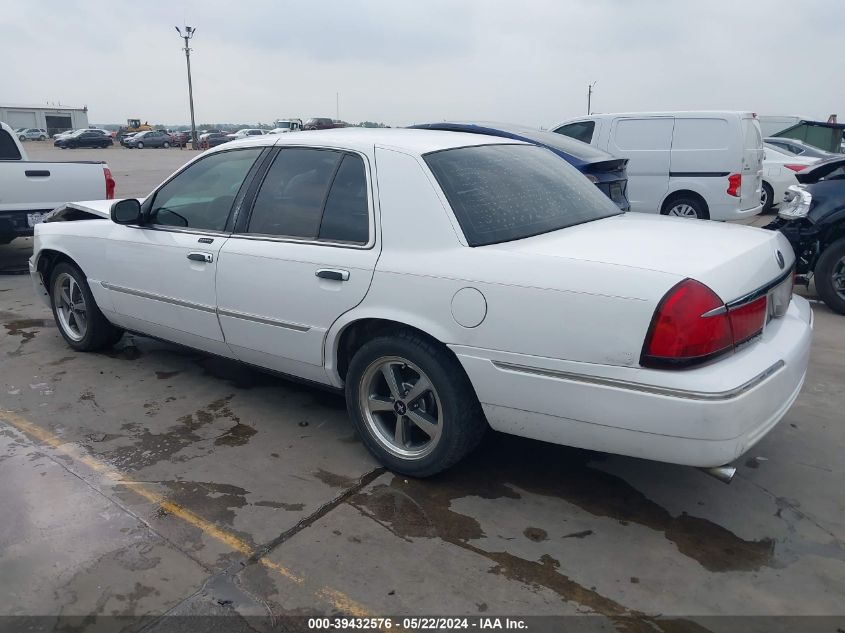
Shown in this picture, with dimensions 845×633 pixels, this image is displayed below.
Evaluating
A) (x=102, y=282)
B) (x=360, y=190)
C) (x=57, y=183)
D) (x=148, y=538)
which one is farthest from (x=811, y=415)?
(x=57, y=183)

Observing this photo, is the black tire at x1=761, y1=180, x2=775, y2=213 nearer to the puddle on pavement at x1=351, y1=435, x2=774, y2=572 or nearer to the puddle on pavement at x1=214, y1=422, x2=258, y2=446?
the puddle on pavement at x1=351, y1=435, x2=774, y2=572

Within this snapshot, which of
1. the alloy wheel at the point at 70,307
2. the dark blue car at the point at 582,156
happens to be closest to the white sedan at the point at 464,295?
the alloy wheel at the point at 70,307

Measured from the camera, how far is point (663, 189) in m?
10.1

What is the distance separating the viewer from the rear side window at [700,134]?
9.60 m

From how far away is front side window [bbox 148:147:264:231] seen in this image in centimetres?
409

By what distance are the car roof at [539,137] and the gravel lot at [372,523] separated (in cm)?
367

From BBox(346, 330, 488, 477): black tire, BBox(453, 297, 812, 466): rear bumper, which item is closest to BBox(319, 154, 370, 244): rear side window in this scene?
BBox(346, 330, 488, 477): black tire

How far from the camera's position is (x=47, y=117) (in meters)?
77.9

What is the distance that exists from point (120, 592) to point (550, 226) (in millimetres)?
2398

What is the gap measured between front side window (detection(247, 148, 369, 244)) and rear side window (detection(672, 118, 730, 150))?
754 cm

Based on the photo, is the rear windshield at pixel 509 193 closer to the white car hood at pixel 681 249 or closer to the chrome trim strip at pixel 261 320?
the white car hood at pixel 681 249

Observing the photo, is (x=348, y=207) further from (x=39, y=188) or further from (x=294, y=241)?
(x=39, y=188)

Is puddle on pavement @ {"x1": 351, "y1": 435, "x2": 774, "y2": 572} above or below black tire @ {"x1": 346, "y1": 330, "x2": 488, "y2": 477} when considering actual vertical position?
below

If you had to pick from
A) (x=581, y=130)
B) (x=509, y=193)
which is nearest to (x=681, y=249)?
(x=509, y=193)
